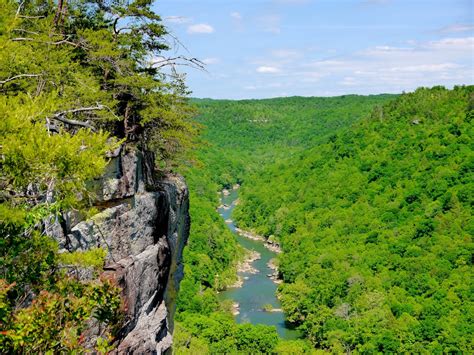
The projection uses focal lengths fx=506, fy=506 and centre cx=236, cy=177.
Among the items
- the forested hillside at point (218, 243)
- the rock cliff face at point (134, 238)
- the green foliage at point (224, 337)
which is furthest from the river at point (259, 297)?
the rock cliff face at point (134, 238)

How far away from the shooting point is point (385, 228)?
5788cm

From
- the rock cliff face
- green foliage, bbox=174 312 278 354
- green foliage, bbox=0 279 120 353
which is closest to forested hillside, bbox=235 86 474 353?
green foliage, bbox=174 312 278 354

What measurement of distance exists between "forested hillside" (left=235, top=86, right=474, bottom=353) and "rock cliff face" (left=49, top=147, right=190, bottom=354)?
28.9 m

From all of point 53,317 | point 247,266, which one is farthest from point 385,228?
point 53,317

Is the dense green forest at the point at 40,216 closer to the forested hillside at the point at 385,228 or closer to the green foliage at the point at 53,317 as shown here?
the green foliage at the point at 53,317

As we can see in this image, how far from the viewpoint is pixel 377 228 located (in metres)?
58.8

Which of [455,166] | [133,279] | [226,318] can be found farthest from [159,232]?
[455,166]

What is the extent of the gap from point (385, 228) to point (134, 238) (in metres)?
50.8

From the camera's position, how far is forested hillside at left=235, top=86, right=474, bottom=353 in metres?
39.2

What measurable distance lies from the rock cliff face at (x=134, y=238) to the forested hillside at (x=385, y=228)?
94.7 feet

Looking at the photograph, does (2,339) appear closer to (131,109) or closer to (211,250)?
(131,109)

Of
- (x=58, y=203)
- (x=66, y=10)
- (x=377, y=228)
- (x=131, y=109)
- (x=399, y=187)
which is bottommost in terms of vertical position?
(x=377, y=228)

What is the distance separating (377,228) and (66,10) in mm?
51750

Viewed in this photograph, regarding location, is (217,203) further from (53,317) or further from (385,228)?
(53,317)
